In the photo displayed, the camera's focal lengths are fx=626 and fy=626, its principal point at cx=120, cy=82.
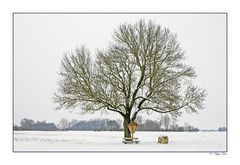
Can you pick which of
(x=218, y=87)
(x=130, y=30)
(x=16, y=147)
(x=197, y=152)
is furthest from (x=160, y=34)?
(x=16, y=147)

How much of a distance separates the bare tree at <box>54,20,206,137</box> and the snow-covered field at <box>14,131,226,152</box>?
796mm

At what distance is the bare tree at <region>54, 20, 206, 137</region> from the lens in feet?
70.0

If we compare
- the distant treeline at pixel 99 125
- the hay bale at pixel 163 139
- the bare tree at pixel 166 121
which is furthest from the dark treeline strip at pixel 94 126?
the hay bale at pixel 163 139

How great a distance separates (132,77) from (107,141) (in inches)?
92.2

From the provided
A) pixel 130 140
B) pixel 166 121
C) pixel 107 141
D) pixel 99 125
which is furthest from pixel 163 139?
pixel 99 125

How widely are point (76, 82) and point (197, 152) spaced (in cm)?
476

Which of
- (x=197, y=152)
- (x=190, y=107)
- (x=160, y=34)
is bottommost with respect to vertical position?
(x=197, y=152)

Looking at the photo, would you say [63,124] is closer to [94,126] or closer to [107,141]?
[94,126]

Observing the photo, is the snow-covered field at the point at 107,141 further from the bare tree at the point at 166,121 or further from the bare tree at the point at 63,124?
the bare tree at the point at 166,121

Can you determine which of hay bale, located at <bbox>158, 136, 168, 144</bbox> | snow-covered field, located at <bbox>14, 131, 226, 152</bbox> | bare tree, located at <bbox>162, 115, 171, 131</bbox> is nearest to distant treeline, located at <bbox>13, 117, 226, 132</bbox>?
bare tree, located at <bbox>162, 115, 171, 131</bbox>

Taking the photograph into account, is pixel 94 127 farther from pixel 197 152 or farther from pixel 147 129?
pixel 197 152

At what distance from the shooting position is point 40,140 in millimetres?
21281

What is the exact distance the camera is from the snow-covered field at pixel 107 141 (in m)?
20.8

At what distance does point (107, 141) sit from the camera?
69.6 ft
